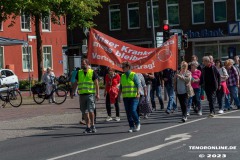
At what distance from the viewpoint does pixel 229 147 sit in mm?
11578

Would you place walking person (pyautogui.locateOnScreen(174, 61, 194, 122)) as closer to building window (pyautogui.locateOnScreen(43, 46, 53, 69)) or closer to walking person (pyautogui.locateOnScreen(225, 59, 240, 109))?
walking person (pyautogui.locateOnScreen(225, 59, 240, 109))

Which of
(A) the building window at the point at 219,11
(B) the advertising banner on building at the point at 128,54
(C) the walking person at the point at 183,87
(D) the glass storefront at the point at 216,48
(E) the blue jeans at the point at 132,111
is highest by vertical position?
(A) the building window at the point at 219,11

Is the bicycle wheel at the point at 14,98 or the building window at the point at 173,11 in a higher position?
the building window at the point at 173,11

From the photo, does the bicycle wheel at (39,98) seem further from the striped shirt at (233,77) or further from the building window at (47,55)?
the building window at (47,55)

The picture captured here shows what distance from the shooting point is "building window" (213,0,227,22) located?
47994 millimetres

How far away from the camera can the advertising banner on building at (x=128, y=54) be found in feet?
62.0

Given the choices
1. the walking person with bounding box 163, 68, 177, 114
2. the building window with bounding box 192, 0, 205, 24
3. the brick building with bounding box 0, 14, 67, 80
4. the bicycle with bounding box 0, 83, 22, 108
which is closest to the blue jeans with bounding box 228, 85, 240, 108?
the walking person with bounding box 163, 68, 177, 114

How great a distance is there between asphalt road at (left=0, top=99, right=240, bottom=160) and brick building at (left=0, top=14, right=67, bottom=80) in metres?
36.8

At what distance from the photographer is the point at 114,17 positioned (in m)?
53.6

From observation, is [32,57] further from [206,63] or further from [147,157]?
[147,157]

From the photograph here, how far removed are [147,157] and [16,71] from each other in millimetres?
46643

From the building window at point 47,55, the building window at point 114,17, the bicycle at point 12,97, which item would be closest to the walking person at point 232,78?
the bicycle at point 12,97

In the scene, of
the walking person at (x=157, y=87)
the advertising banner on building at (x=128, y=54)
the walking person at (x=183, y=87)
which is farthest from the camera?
the walking person at (x=157, y=87)

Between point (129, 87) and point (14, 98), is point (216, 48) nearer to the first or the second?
point (14, 98)
